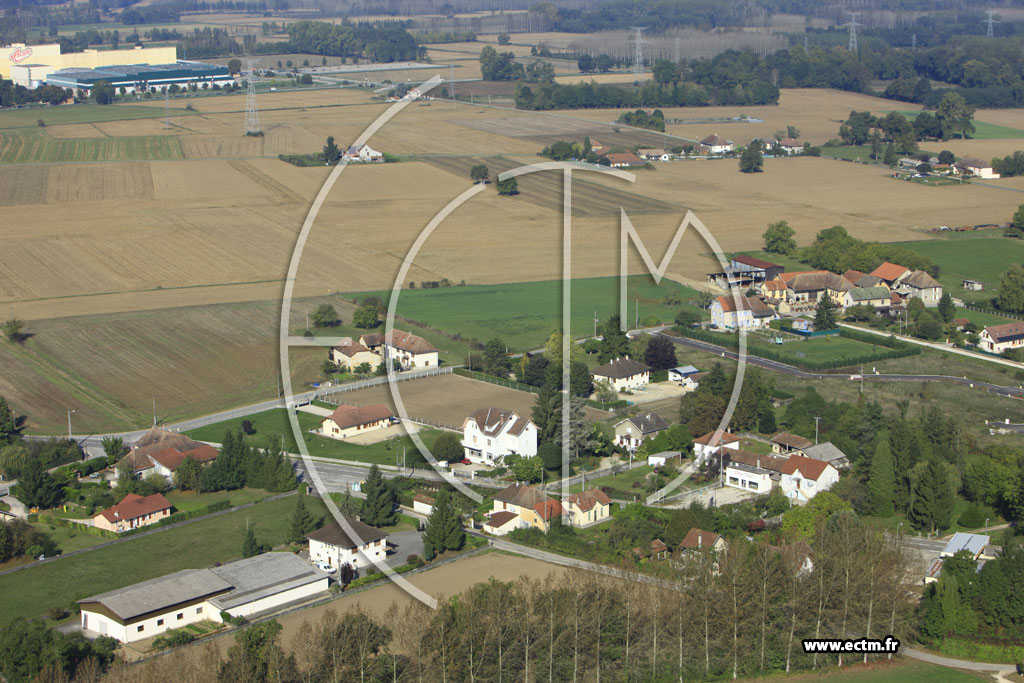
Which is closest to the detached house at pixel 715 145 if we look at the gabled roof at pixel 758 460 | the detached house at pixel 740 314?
the detached house at pixel 740 314

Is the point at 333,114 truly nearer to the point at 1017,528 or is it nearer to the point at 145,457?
the point at 145,457

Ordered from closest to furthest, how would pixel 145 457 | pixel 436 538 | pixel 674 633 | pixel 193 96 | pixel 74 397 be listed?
pixel 674 633 → pixel 436 538 → pixel 145 457 → pixel 74 397 → pixel 193 96

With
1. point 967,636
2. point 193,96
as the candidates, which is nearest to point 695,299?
point 967,636

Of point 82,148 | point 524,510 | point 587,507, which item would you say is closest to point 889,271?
point 587,507

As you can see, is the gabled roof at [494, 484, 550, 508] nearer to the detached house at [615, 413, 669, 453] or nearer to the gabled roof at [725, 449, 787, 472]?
the detached house at [615, 413, 669, 453]

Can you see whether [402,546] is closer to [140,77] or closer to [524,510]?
[524,510]

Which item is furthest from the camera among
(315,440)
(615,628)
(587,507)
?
(315,440)
